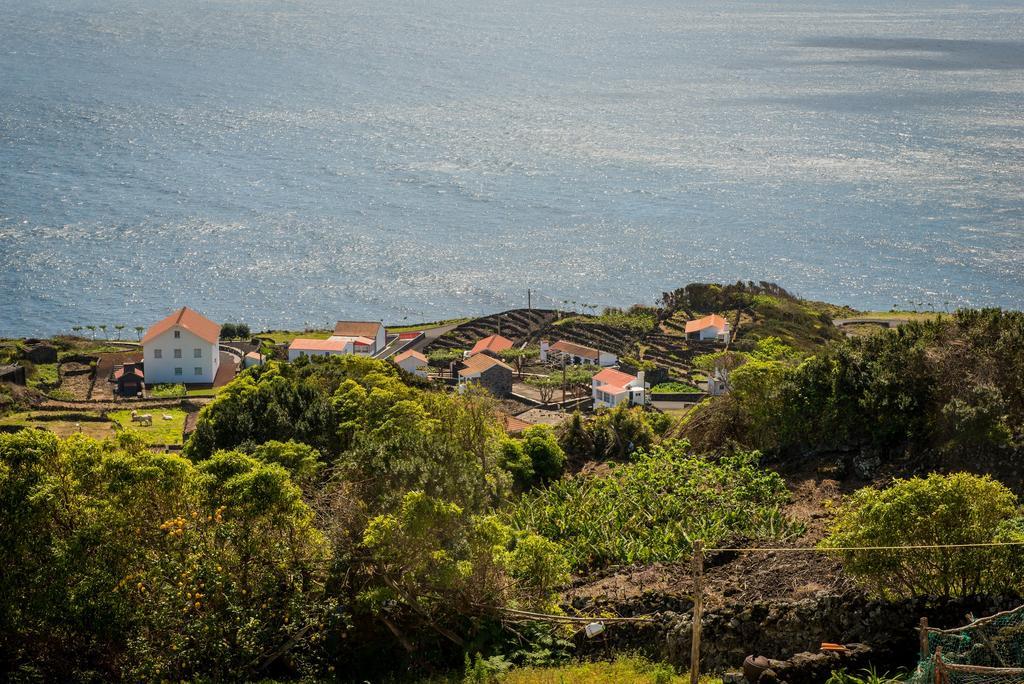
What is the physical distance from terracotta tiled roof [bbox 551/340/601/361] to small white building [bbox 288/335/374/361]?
42.2 ft

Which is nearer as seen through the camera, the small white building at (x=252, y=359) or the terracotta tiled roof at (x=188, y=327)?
the terracotta tiled roof at (x=188, y=327)

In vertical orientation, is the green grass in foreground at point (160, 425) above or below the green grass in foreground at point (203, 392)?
below

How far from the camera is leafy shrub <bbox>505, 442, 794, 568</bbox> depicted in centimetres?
2277

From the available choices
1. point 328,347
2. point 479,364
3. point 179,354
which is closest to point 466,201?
point 328,347

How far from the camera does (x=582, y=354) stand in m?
75.2

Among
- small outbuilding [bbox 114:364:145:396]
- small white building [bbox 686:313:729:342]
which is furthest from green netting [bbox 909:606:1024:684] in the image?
small white building [bbox 686:313:729:342]

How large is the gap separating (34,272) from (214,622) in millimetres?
89574

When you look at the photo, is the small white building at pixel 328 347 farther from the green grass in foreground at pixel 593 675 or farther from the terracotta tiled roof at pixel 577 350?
the green grass in foreground at pixel 593 675

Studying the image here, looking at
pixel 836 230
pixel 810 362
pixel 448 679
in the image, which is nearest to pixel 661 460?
pixel 810 362

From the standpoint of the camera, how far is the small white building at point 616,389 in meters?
64.3

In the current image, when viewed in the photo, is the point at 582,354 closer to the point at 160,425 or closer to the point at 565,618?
the point at 160,425

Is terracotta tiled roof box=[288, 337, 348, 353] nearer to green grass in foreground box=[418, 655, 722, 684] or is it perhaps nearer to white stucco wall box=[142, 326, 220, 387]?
white stucco wall box=[142, 326, 220, 387]

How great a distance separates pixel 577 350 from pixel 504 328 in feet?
32.7

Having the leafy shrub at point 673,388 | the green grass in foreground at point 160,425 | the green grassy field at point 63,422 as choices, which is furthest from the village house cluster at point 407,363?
the green grassy field at point 63,422
